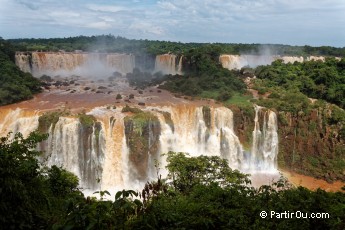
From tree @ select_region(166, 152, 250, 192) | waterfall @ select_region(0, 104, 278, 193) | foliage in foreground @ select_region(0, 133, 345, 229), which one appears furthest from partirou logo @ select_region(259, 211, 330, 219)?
waterfall @ select_region(0, 104, 278, 193)

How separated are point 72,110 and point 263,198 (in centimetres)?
1765

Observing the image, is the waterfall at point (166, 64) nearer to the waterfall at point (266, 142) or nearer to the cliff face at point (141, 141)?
the waterfall at point (266, 142)

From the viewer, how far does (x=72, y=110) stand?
23953mm

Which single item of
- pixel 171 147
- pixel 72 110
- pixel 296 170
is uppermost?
pixel 72 110

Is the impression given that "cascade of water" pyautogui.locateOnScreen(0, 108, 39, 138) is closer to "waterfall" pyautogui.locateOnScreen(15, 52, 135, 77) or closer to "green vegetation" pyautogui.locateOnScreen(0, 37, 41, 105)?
"green vegetation" pyautogui.locateOnScreen(0, 37, 41, 105)

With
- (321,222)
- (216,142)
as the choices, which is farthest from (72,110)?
(321,222)

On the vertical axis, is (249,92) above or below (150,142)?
above

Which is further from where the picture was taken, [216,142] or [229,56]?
[229,56]

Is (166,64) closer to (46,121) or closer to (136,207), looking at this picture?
(46,121)

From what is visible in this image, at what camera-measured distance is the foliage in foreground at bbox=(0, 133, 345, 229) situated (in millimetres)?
4613

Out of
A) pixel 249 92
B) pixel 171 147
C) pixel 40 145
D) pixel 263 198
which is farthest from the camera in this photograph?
pixel 249 92

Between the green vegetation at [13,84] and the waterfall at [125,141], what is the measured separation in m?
2.21

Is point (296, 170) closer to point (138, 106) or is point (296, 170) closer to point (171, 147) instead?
point (171, 147)

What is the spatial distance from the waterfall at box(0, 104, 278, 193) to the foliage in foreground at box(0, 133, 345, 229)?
37.6 feet
